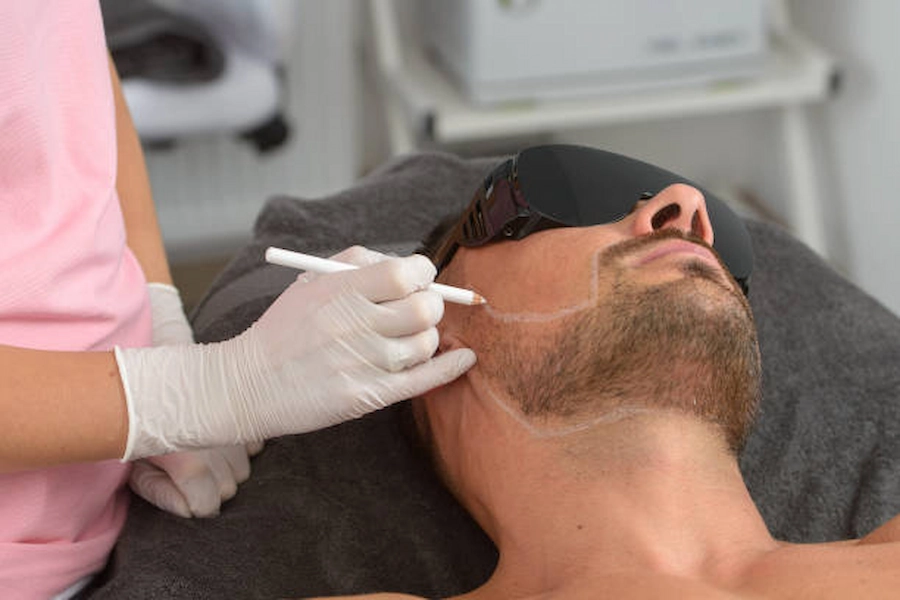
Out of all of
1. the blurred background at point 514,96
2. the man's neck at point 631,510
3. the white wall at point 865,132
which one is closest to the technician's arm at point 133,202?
the man's neck at point 631,510

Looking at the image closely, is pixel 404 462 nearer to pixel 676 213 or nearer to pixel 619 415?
pixel 619 415

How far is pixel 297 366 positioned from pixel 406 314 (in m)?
0.12

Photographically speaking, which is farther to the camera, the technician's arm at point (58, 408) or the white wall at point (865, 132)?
the white wall at point (865, 132)

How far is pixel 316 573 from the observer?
1268 millimetres

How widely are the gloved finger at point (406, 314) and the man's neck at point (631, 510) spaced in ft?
0.61

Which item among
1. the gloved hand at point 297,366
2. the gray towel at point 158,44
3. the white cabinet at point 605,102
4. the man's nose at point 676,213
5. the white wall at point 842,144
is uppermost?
the gray towel at point 158,44

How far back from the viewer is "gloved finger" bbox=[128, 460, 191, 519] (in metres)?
1.30

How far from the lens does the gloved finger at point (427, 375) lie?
3.80 ft

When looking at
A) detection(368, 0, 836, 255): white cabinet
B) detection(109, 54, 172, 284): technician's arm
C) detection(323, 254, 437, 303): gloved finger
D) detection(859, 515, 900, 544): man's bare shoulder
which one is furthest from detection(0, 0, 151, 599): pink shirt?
detection(368, 0, 836, 255): white cabinet

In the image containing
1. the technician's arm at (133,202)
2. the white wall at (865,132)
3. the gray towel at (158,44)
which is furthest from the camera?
the white wall at (865,132)

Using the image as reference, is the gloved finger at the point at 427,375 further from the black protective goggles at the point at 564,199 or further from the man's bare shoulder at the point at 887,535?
the man's bare shoulder at the point at 887,535

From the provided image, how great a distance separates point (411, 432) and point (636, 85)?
1.43m

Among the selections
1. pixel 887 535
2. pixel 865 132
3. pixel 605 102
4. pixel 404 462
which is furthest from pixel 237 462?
pixel 865 132

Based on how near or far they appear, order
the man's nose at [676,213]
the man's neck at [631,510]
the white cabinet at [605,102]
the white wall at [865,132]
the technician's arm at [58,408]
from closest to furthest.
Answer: the technician's arm at [58,408] < the man's neck at [631,510] < the man's nose at [676,213] < the white cabinet at [605,102] < the white wall at [865,132]
